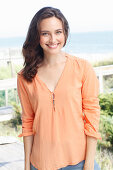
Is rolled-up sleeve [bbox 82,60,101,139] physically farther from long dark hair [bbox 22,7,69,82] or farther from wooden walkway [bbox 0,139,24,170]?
wooden walkway [bbox 0,139,24,170]

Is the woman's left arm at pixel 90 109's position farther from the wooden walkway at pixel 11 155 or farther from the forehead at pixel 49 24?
the wooden walkway at pixel 11 155

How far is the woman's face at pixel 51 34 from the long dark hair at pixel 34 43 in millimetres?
18

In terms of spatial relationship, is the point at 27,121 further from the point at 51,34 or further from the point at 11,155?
the point at 11,155

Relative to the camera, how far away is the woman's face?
1.01 meters

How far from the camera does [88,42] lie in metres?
30.0

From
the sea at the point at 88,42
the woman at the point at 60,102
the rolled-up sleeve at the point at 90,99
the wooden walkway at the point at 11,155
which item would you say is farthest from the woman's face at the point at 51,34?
the sea at the point at 88,42

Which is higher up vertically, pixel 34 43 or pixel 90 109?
pixel 34 43

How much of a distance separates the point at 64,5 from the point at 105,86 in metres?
31.7

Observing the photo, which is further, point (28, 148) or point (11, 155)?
point (11, 155)

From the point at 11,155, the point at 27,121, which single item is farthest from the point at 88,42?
the point at 27,121

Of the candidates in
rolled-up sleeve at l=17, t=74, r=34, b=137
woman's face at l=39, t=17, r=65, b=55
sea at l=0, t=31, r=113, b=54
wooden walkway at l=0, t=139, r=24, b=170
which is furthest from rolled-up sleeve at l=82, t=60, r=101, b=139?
sea at l=0, t=31, r=113, b=54

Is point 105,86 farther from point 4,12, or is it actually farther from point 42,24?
point 4,12

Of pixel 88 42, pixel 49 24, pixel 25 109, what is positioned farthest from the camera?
pixel 88 42

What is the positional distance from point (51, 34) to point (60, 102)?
25cm
